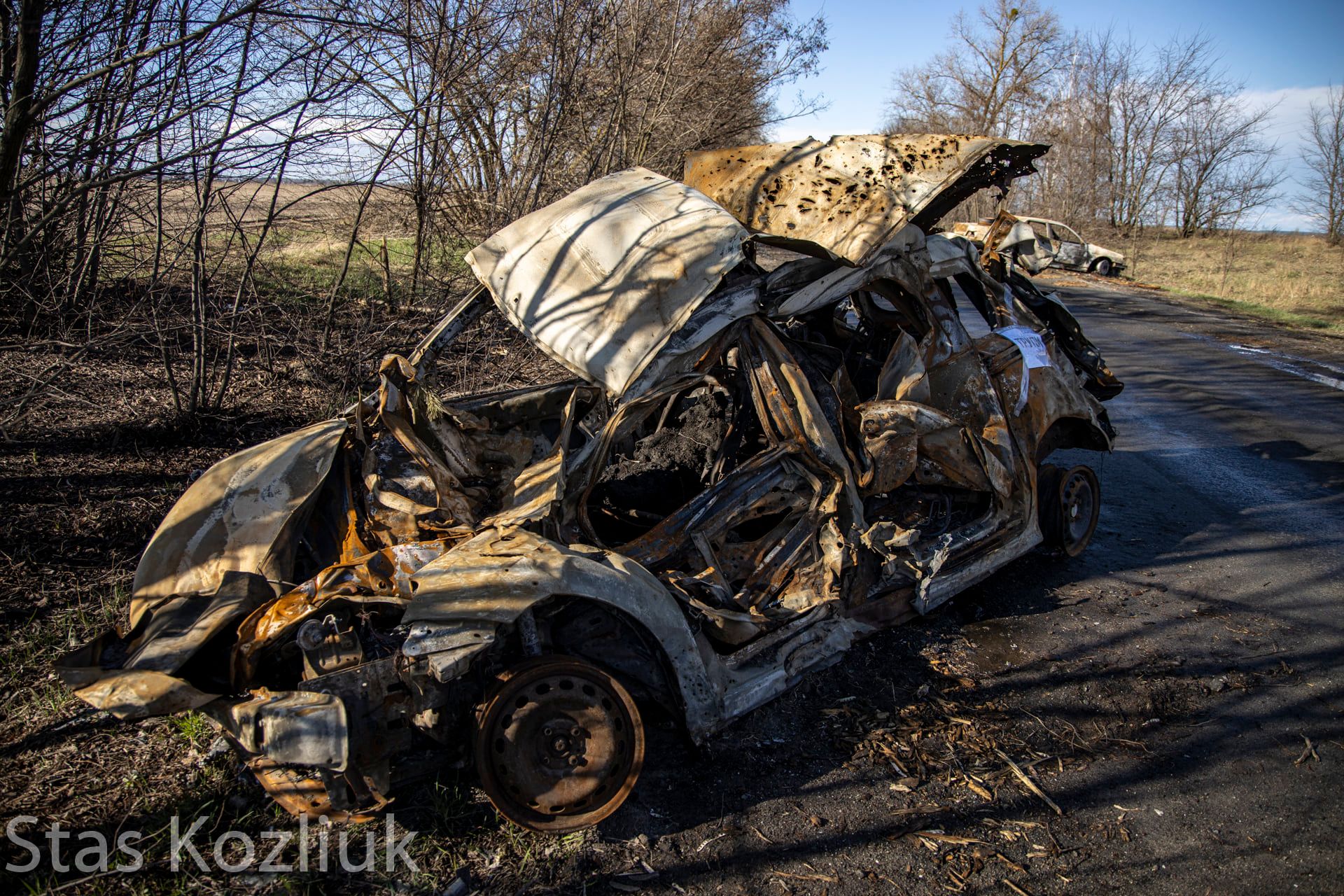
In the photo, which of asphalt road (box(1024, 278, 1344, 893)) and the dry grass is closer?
asphalt road (box(1024, 278, 1344, 893))

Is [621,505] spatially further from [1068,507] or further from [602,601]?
[1068,507]

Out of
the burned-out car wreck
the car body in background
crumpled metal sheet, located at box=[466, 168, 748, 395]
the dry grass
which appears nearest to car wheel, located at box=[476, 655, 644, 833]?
the burned-out car wreck

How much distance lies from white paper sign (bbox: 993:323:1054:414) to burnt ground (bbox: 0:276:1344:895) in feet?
3.89

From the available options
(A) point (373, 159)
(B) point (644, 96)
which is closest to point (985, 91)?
(B) point (644, 96)

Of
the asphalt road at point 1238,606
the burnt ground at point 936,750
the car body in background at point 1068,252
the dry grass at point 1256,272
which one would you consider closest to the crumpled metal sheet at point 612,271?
the burnt ground at point 936,750

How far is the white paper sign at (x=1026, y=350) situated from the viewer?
4.77 m

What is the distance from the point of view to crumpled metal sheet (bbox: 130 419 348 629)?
334cm

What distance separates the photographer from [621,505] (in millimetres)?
4117

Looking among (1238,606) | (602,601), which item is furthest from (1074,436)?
(602,601)

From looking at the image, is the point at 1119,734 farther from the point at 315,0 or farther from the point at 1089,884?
the point at 315,0

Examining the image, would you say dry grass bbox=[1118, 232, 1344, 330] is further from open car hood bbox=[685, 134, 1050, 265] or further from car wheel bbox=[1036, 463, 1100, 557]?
open car hood bbox=[685, 134, 1050, 265]

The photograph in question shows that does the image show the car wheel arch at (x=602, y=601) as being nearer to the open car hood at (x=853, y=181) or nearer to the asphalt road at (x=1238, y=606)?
the asphalt road at (x=1238, y=606)

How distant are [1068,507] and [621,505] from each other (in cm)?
300

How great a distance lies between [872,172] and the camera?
409cm
